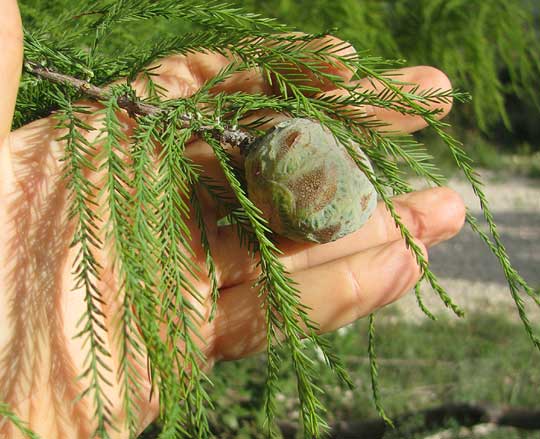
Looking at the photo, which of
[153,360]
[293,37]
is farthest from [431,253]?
[153,360]

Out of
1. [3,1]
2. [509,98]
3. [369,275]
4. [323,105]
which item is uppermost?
[3,1]

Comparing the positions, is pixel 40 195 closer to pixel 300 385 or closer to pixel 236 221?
pixel 236 221

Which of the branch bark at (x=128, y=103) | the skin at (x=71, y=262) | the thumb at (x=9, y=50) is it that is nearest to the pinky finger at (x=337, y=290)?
the skin at (x=71, y=262)

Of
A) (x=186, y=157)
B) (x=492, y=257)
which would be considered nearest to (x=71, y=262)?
(x=186, y=157)

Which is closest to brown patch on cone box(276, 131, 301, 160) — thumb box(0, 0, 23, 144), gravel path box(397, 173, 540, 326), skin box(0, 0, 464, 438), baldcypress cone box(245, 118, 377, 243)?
baldcypress cone box(245, 118, 377, 243)

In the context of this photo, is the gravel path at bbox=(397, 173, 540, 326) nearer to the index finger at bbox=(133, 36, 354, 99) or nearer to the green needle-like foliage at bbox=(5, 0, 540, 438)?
the index finger at bbox=(133, 36, 354, 99)
